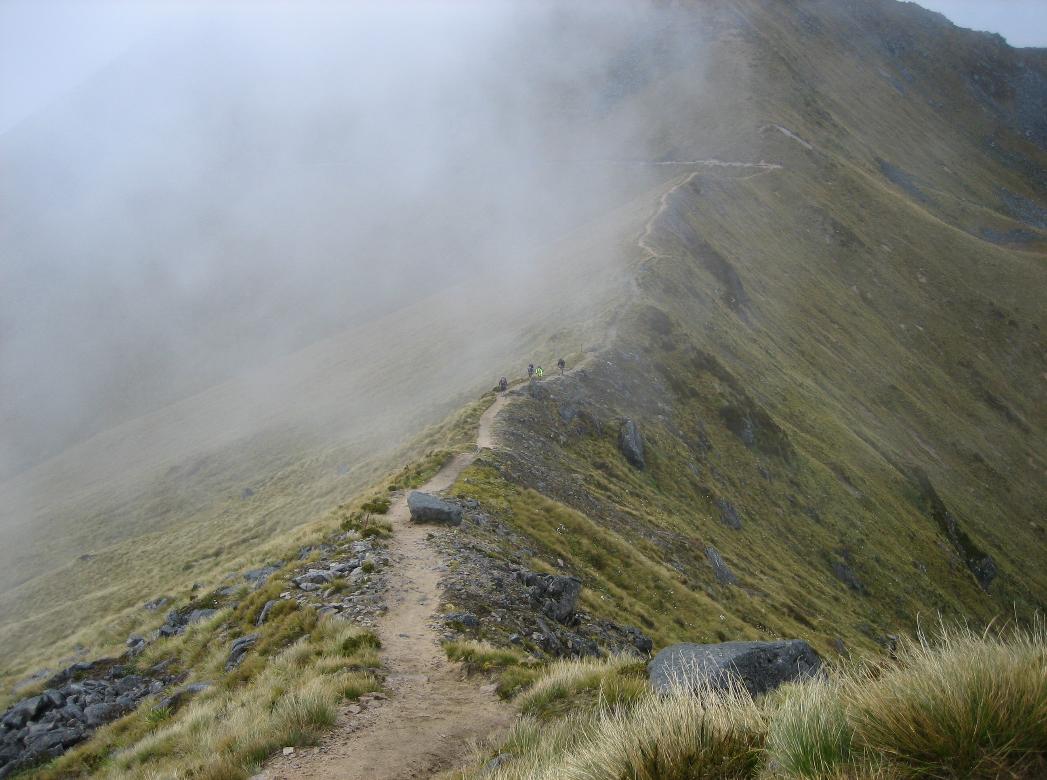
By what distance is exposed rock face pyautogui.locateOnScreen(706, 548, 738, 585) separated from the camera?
28.7m

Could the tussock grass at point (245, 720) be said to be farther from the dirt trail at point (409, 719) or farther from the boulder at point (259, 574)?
the boulder at point (259, 574)

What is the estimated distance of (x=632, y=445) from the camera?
116ft

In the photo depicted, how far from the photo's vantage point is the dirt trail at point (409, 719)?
27.7ft

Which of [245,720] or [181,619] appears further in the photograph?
[181,619]

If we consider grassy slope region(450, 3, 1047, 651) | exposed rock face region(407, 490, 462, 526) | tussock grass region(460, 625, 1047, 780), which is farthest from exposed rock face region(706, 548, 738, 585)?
tussock grass region(460, 625, 1047, 780)

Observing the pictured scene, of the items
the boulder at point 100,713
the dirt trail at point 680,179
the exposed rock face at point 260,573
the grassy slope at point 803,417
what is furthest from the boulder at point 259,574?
the dirt trail at point 680,179

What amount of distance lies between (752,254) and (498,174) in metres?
97.1

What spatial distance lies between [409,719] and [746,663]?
547cm

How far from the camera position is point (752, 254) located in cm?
7900

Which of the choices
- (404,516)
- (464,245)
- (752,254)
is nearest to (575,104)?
(464,245)

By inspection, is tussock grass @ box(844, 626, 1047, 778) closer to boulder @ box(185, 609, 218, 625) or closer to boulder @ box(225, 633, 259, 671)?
boulder @ box(225, 633, 259, 671)

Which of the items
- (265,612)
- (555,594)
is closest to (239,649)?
(265,612)

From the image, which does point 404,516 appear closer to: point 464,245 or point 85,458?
point 85,458

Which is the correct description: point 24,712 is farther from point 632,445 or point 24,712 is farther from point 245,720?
point 632,445
